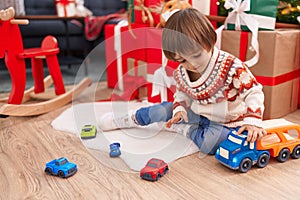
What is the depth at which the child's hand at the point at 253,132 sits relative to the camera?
2.43 ft

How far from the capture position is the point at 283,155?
81 centimetres

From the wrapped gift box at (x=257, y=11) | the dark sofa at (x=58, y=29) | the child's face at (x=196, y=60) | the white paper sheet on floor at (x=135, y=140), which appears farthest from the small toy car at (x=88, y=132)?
the dark sofa at (x=58, y=29)

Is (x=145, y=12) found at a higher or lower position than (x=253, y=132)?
higher

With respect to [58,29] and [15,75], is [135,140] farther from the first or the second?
[58,29]

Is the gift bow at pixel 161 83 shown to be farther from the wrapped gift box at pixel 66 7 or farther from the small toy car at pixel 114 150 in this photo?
the wrapped gift box at pixel 66 7

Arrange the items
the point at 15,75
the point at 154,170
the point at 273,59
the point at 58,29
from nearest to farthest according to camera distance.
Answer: the point at 154,170, the point at 273,59, the point at 15,75, the point at 58,29

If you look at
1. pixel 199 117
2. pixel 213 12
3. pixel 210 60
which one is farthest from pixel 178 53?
pixel 213 12

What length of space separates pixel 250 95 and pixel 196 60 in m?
0.16

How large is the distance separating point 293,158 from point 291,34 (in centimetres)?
46

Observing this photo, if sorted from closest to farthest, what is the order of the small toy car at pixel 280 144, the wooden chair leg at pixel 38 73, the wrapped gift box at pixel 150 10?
the small toy car at pixel 280 144
the wrapped gift box at pixel 150 10
the wooden chair leg at pixel 38 73

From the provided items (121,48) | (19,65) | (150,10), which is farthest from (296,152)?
(19,65)

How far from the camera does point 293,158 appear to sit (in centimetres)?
83

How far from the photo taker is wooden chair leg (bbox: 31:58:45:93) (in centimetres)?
141

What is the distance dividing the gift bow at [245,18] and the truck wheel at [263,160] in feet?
1.19
